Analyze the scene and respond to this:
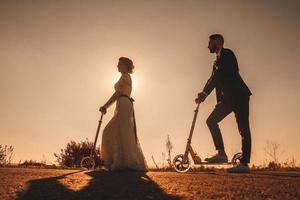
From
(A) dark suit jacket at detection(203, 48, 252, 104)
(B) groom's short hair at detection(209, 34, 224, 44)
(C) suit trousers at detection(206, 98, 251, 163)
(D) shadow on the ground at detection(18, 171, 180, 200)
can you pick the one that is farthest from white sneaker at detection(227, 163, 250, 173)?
(B) groom's short hair at detection(209, 34, 224, 44)

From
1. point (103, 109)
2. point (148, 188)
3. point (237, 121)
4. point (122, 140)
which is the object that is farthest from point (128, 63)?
point (148, 188)

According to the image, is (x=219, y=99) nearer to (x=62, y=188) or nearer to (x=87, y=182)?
(x=87, y=182)

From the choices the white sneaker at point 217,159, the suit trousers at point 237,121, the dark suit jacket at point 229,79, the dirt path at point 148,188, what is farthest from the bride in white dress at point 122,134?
the dirt path at point 148,188

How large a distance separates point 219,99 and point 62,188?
4426 millimetres

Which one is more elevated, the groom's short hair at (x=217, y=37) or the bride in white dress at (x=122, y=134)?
the groom's short hair at (x=217, y=37)

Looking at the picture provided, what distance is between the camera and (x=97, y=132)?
1051 cm

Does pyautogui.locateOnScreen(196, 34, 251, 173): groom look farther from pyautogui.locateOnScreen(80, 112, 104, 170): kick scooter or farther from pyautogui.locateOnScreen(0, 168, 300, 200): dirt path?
pyautogui.locateOnScreen(80, 112, 104, 170): kick scooter

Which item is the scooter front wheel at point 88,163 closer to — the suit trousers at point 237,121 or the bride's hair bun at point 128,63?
the bride's hair bun at point 128,63

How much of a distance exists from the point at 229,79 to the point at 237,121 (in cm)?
84

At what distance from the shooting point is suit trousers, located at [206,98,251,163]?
808 centimetres

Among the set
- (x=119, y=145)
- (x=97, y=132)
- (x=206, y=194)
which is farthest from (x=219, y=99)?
(x=206, y=194)

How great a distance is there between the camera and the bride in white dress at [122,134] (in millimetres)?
9445

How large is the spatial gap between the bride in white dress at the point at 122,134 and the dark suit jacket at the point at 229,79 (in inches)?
90.5

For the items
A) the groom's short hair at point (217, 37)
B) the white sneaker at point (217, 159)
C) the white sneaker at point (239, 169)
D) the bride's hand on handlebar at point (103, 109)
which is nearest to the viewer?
the white sneaker at point (239, 169)
